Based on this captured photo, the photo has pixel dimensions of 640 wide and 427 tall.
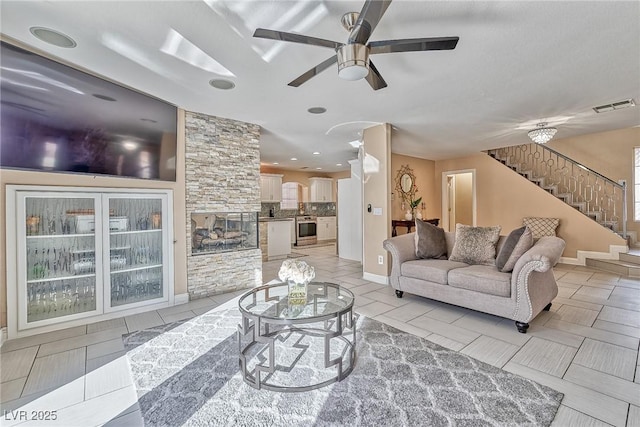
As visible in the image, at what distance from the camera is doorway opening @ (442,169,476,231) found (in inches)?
305

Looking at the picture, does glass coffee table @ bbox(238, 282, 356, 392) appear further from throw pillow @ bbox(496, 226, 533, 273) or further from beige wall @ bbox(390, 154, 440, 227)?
beige wall @ bbox(390, 154, 440, 227)

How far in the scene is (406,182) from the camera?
6.96m

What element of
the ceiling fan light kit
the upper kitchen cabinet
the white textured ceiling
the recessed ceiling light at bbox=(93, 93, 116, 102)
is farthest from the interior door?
the upper kitchen cabinet

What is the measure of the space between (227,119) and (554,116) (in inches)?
186

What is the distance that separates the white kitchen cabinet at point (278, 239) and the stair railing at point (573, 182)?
17.4 ft

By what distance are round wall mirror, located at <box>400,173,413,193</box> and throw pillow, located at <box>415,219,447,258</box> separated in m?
3.15

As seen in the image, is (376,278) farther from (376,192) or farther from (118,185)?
(118,185)

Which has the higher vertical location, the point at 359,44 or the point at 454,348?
the point at 359,44

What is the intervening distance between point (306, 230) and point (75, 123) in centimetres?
668

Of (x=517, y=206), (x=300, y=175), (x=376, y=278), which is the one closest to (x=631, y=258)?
(x=517, y=206)

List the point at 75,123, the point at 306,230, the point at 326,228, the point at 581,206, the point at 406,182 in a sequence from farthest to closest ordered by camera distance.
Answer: the point at 326,228, the point at 306,230, the point at 406,182, the point at 581,206, the point at 75,123

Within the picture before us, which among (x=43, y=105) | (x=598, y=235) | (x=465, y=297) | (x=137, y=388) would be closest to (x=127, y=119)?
(x=43, y=105)

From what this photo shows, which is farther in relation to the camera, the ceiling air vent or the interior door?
the ceiling air vent

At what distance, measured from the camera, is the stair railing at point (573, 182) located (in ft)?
17.4
